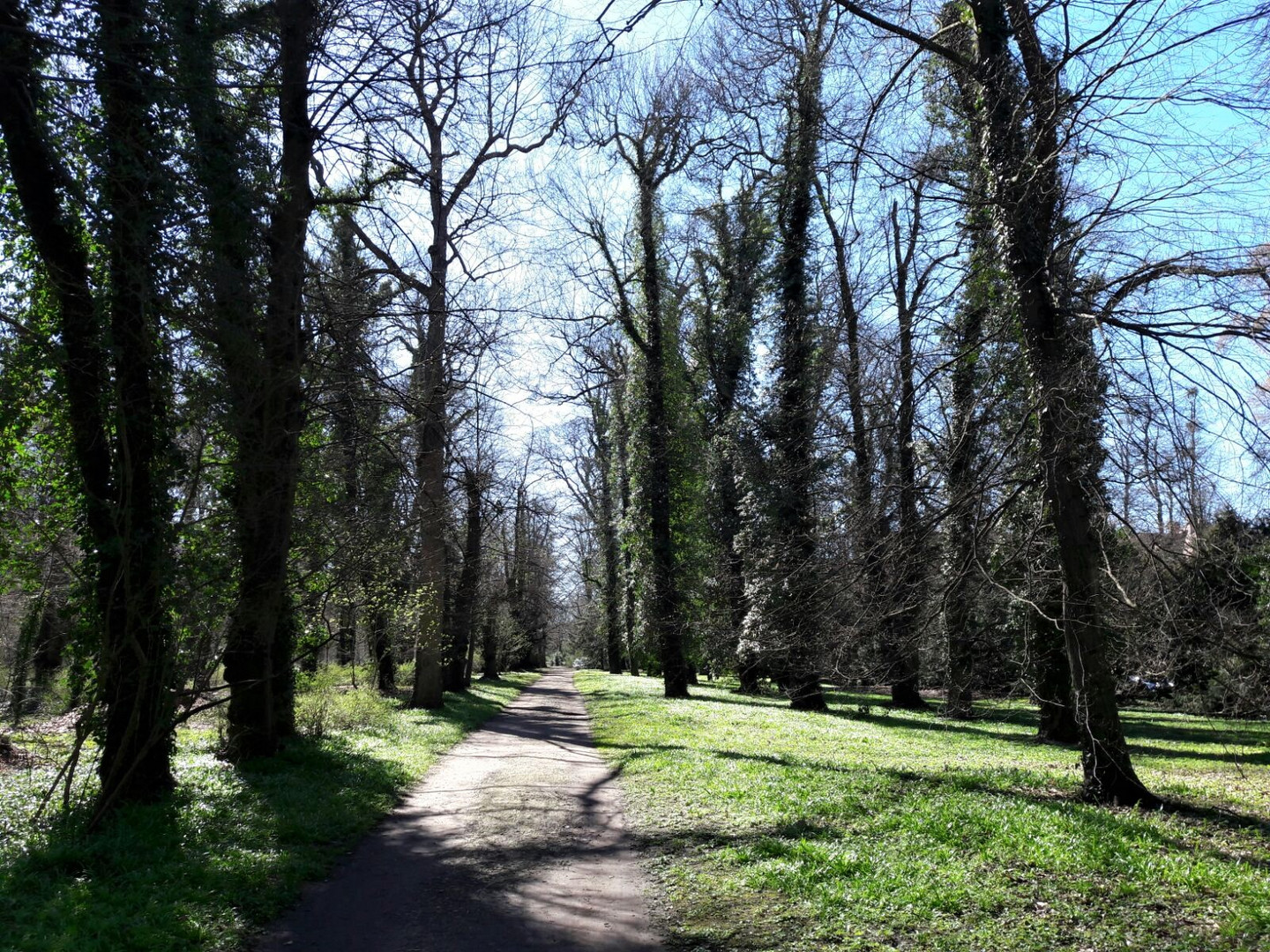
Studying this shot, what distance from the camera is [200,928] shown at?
4938mm

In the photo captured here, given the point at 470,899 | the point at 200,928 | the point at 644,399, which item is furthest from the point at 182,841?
the point at 644,399

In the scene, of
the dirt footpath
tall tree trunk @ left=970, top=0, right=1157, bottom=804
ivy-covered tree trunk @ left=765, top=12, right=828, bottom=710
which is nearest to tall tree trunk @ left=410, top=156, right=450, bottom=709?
the dirt footpath

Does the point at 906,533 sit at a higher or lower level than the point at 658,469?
lower

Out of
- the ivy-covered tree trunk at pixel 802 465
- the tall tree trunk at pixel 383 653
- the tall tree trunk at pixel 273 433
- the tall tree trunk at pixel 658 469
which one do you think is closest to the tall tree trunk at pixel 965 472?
the ivy-covered tree trunk at pixel 802 465

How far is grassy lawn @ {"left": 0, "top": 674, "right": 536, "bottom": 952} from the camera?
4.83m

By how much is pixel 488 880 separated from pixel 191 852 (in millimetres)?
2382

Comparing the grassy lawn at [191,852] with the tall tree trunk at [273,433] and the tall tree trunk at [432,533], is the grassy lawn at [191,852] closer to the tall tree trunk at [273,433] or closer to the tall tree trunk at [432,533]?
the tall tree trunk at [273,433]

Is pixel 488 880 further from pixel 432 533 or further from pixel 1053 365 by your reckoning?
pixel 432 533

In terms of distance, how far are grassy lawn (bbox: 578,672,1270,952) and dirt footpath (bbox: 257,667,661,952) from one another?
0.43 meters

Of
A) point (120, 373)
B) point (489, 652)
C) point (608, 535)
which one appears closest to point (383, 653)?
point (489, 652)

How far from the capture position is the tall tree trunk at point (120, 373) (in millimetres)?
6848

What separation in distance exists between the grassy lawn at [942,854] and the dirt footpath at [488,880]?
0.43 meters

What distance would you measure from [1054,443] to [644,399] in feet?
65.1

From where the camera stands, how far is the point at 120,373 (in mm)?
7434
